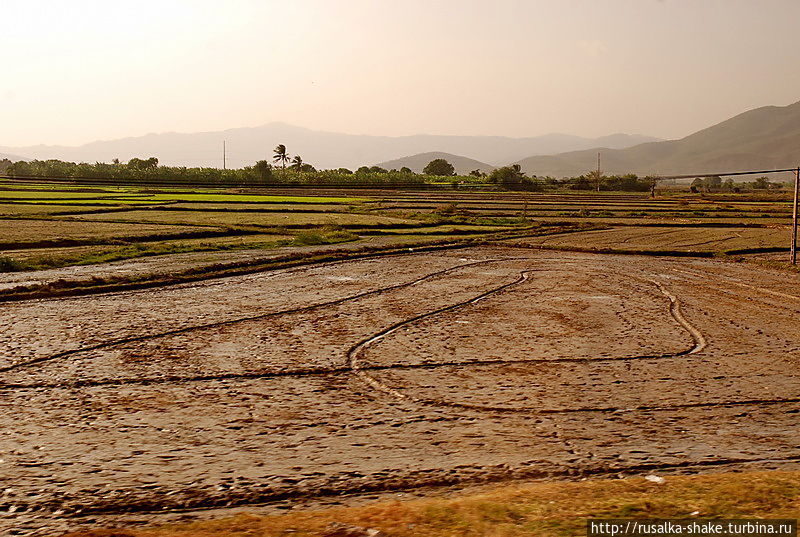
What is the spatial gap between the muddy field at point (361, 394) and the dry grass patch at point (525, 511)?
0.43 metres

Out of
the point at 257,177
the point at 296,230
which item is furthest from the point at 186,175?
the point at 296,230

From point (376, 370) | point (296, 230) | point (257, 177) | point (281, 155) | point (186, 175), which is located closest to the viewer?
point (376, 370)

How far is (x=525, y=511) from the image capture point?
16.3ft

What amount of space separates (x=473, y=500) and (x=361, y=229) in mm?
24384

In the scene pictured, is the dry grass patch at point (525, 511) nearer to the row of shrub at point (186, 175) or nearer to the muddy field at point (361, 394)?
the muddy field at point (361, 394)

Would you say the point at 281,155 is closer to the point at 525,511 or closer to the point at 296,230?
the point at 296,230

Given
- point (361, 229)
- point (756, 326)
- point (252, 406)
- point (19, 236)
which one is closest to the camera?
point (252, 406)

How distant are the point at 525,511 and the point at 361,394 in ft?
10.7

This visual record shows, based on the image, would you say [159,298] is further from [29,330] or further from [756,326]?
[756,326]

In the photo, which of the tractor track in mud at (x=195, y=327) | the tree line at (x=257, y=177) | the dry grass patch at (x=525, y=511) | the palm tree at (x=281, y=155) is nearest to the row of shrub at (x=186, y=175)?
the tree line at (x=257, y=177)

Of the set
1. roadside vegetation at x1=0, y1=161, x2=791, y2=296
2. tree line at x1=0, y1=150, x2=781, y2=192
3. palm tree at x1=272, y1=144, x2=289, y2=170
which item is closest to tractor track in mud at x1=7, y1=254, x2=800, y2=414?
roadside vegetation at x1=0, y1=161, x2=791, y2=296

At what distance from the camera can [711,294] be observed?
1506 centimetres

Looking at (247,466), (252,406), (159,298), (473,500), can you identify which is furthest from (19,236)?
(473,500)

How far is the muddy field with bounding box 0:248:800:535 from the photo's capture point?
5.83m
